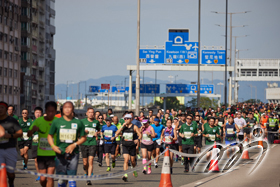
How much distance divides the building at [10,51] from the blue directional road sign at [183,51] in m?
24.3

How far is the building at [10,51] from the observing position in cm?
6375

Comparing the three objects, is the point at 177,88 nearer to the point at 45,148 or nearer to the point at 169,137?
the point at 169,137

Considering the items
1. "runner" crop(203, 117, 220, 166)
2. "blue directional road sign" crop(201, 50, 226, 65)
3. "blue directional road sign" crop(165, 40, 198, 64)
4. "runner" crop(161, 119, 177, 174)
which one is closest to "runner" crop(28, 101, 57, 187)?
"runner" crop(161, 119, 177, 174)

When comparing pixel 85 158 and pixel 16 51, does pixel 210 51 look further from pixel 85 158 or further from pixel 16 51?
pixel 85 158

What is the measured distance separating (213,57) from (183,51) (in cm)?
384

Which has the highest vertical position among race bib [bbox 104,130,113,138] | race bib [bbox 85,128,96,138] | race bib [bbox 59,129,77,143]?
race bib [bbox 59,129,77,143]

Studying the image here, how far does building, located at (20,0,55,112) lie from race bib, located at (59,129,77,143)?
2381 inches

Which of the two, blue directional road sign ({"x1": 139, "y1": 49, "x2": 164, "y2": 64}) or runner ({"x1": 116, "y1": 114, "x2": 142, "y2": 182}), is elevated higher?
blue directional road sign ({"x1": 139, "y1": 49, "x2": 164, "y2": 64})

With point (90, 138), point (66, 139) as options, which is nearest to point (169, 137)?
point (90, 138)

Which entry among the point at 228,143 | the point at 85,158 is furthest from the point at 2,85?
the point at 85,158

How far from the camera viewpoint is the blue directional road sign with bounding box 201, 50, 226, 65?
1909 inches

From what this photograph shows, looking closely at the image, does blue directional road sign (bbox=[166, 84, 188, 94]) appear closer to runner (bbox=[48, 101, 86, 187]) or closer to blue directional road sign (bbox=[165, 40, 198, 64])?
blue directional road sign (bbox=[165, 40, 198, 64])

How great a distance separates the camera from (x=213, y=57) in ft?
160

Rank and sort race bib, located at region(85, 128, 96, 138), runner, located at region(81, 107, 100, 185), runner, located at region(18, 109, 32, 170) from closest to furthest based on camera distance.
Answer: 1. runner, located at region(81, 107, 100, 185)
2. race bib, located at region(85, 128, 96, 138)
3. runner, located at region(18, 109, 32, 170)
